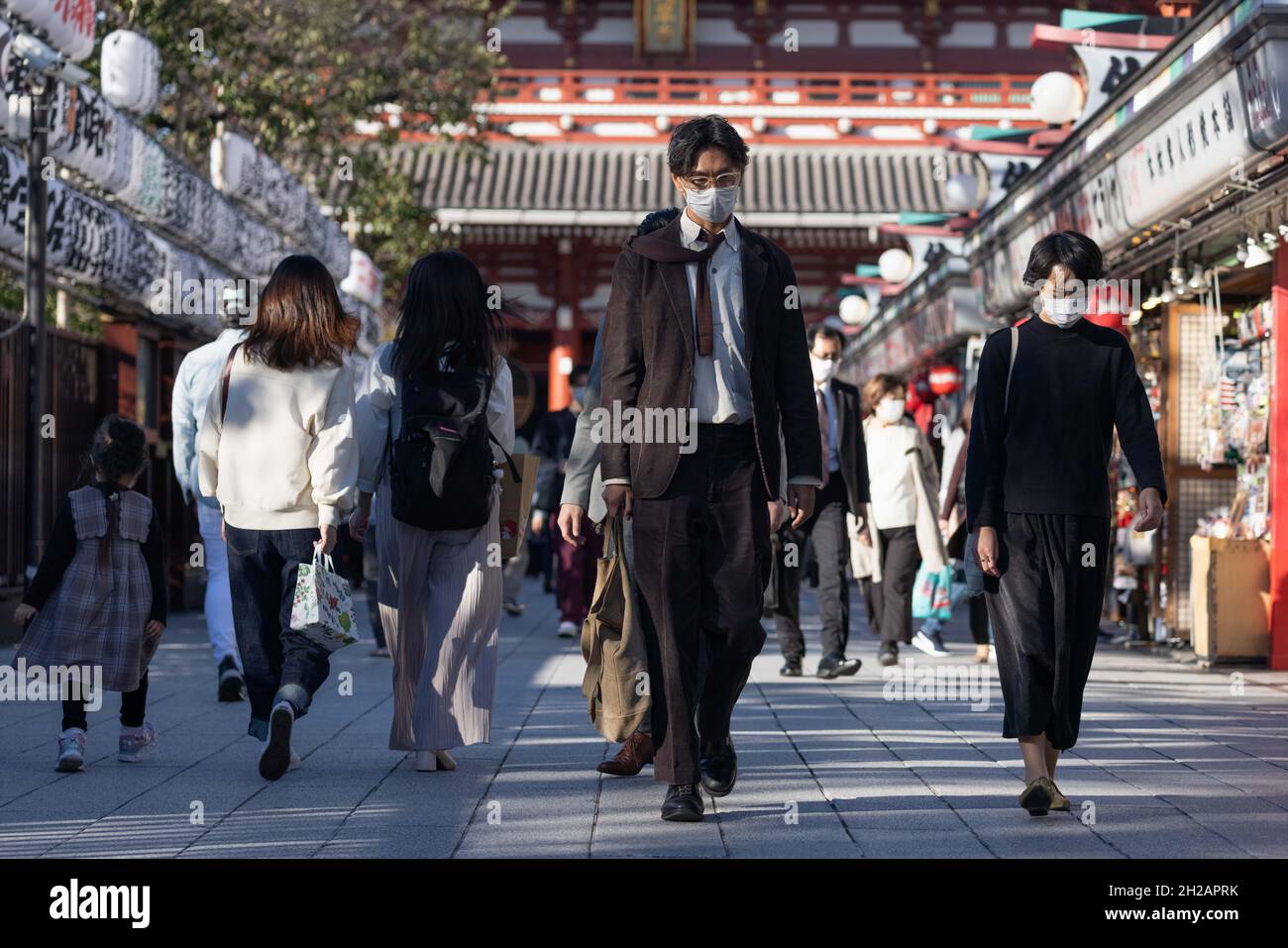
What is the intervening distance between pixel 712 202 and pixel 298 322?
1.65 metres

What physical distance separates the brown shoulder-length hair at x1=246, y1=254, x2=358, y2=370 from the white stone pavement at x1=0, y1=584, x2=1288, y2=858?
56.1 inches

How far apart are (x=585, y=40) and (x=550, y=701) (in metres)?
21.1

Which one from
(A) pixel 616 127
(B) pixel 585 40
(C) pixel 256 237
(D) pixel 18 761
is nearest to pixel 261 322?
(D) pixel 18 761

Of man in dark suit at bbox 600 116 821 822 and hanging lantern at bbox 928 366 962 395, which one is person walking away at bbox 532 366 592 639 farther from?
man in dark suit at bbox 600 116 821 822

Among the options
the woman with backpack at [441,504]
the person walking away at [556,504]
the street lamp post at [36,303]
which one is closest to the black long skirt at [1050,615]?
the woman with backpack at [441,504]

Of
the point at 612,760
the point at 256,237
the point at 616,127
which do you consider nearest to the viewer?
the point at 612,760

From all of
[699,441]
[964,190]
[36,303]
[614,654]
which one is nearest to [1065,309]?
[699,441]

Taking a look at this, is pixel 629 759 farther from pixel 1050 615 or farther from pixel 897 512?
pixel 897 512

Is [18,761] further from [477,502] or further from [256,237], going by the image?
[256,237]

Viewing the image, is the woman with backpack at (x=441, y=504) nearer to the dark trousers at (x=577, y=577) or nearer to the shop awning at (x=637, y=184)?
the dark trousers at (x=577, y=577)

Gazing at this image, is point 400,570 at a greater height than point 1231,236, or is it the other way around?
point 1231,236

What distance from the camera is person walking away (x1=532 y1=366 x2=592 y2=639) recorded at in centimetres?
1220

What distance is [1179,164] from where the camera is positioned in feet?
31.2

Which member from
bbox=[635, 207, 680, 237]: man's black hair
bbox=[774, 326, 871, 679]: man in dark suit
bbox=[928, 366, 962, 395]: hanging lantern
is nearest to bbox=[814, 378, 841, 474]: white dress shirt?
bbox=[774, 326, 871, 679]: man in dark suit
